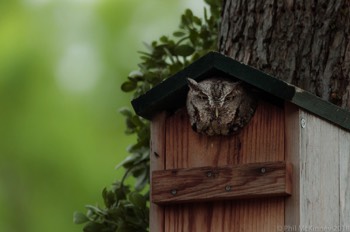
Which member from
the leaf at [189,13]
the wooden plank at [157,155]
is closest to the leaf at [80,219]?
the wooden plank at [157,155]

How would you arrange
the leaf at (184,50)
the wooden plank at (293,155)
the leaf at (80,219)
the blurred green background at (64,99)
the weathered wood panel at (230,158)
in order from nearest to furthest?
the wooden plank at (293,155)
the weathered wood panel at (230,158)
the leaf at (80,219)
the leaf at (184,50)
the blurred green background at (64,99)

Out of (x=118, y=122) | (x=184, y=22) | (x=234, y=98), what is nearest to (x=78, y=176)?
(x=118, y=122)

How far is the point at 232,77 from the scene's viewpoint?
3852 mm

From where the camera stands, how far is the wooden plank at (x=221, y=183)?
12.1 feet

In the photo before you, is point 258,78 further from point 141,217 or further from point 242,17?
point 141,217

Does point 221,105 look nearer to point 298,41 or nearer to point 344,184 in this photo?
point 344,184

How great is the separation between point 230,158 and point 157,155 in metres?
0.29

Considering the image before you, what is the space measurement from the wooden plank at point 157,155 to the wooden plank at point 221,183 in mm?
Answer: 57

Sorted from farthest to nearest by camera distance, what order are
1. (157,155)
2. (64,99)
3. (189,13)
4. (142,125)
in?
(64,99)
(189,13)
(142,125)
(157,155)

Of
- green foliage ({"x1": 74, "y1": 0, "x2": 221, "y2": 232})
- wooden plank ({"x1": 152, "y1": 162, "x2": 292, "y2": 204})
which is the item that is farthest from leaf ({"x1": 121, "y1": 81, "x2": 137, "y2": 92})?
wooden plank ({"x1": 152, "y1": 162, "x2": 292, "y2": 204})

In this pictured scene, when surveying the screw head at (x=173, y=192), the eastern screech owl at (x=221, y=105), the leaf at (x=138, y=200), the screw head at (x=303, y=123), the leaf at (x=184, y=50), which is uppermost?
the leaf at (x=184, y=50)

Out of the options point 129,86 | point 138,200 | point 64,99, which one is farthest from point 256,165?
point 64,99

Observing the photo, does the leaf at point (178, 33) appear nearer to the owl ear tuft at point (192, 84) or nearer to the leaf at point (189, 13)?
the leaf at point (189, 13)

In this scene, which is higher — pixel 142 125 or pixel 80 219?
pixel 142 125
